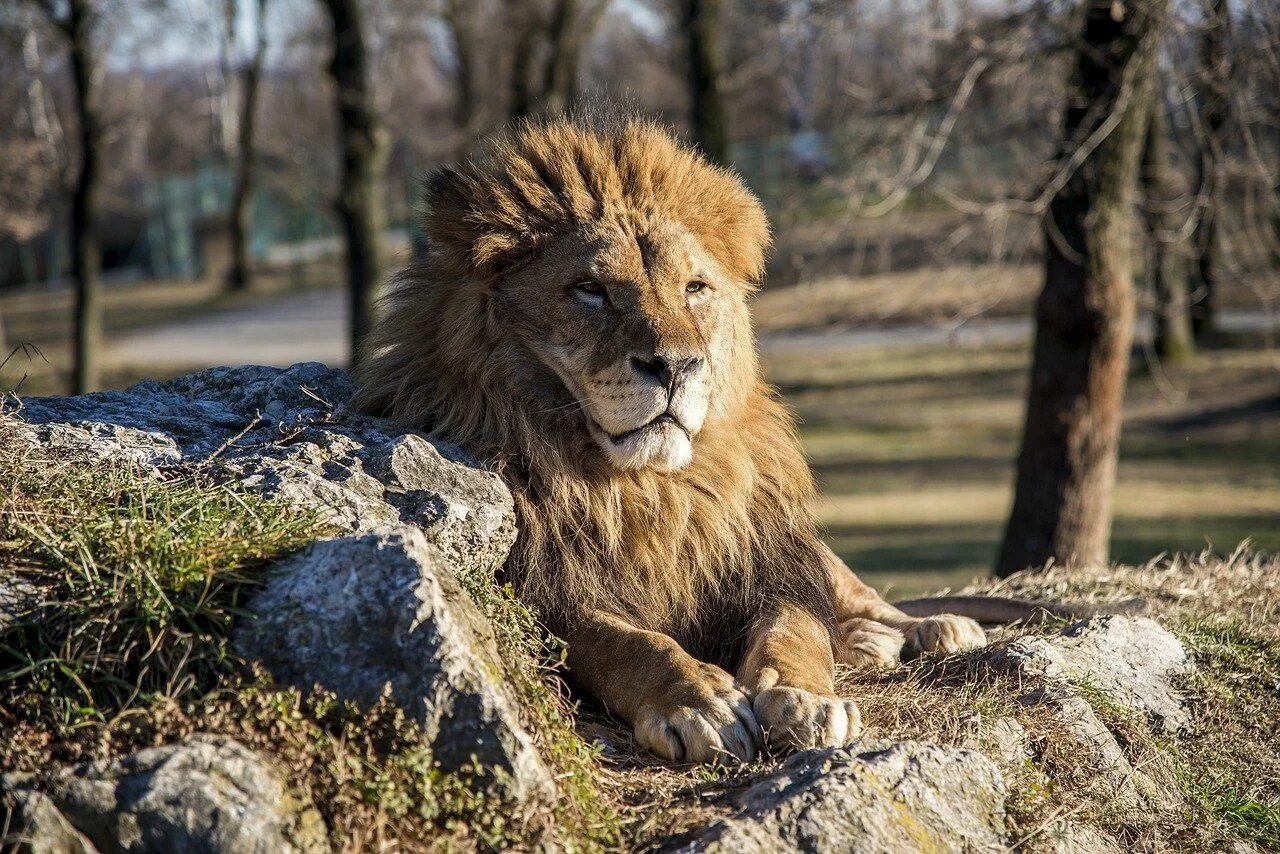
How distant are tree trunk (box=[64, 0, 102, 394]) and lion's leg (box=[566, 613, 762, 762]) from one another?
18034mm

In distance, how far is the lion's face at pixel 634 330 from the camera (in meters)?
3.99

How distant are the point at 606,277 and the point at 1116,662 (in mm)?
2207

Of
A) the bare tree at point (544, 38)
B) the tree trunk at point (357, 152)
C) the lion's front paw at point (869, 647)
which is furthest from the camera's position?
the bare tree at point (544, 38)

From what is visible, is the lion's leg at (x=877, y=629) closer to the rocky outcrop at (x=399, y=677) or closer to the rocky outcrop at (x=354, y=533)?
the rocky outcrop at (x=399, y=677)

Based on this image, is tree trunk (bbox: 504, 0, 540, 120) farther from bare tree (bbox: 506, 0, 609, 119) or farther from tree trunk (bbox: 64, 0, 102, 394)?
tree trunk (bbox: 64, 0, 102, 394)

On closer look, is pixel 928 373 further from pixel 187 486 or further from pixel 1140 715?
pixel 187 486

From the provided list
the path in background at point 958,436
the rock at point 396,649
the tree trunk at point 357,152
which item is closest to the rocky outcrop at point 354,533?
the rock at point 396,649

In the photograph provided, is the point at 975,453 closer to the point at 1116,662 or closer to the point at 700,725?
the point at 1116,662

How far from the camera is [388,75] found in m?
41.7

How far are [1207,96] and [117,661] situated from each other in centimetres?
790

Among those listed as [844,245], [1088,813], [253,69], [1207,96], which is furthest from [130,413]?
[253,69]

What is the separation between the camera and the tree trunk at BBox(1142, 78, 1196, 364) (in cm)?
925

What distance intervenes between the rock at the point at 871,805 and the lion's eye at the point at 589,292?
1622 millimetres

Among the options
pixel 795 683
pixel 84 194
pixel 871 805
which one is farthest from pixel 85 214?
pixel 871 805
